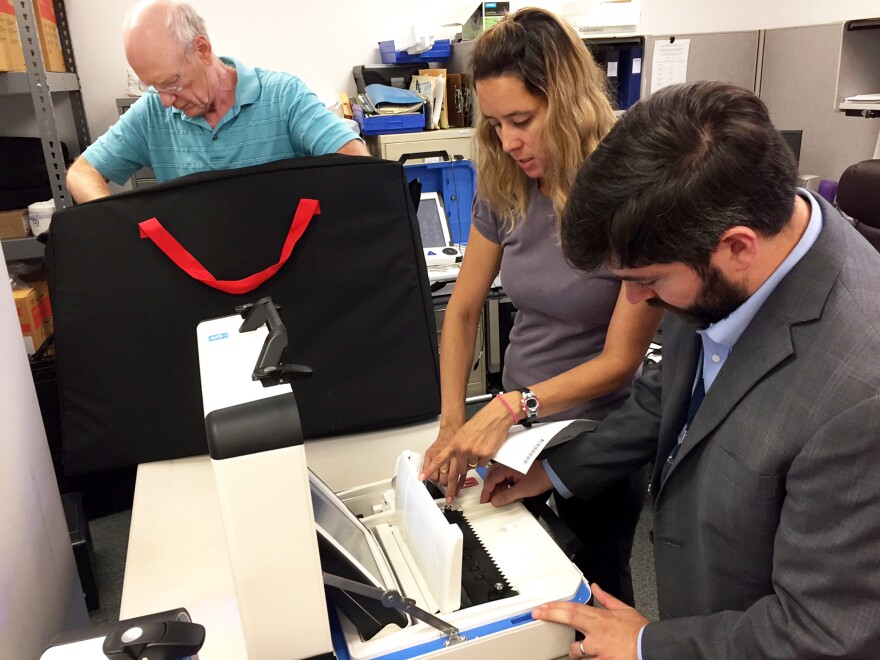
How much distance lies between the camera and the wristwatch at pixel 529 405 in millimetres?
1037

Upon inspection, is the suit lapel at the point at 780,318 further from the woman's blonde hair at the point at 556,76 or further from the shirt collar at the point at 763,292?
the woman's blonde hair at the point at 556,76

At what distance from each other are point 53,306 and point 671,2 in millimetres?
3464

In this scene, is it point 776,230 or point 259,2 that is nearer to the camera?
point 776,230

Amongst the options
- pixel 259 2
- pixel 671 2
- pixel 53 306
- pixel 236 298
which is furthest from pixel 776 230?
pixel 671 2

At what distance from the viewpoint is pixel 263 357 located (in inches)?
28.3

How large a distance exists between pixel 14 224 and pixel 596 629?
2170 mm

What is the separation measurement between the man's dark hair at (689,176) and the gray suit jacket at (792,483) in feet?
0.33

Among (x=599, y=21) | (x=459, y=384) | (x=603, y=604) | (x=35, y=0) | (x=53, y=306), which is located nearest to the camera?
(x=603, y=604)

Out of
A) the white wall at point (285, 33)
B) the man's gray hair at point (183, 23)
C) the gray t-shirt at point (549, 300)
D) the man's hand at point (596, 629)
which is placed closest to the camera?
the man's hand at point (596, 629)

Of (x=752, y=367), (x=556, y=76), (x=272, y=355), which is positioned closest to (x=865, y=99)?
(x=556, y=76)

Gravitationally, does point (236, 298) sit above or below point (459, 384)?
above

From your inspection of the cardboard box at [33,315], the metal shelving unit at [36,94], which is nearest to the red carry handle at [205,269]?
the cardboard box at [33,315]

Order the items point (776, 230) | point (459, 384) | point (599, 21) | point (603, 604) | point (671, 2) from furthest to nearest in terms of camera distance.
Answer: point (671, 2) < point (599, 21) < point (459, 384) < point (603, 604) < point (776, 230)

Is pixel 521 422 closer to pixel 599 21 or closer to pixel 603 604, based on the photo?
pixel 603 604
